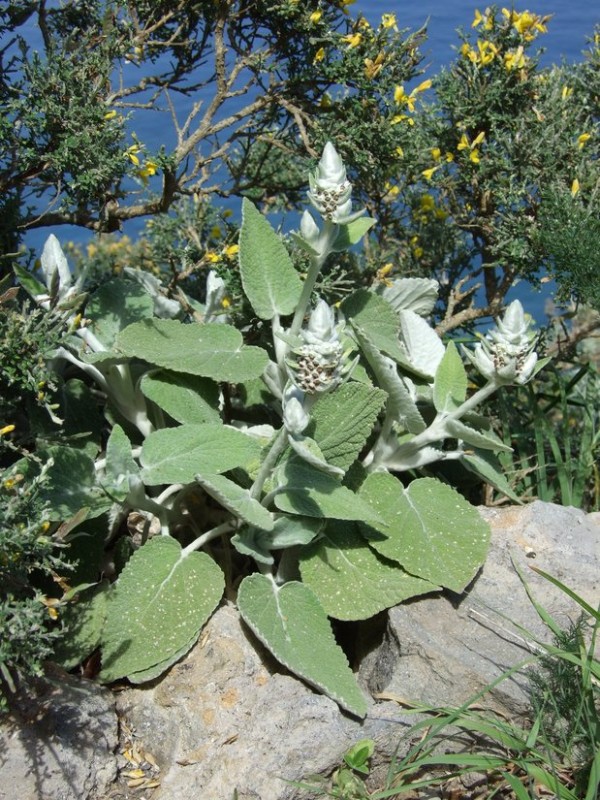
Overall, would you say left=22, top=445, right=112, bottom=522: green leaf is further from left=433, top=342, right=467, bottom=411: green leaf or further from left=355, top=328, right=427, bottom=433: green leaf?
left=433, top=342, right=467, bottom=411: green leaf

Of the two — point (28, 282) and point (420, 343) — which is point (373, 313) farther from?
point (28, 282)

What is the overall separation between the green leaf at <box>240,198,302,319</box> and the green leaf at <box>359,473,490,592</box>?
2.06 feet

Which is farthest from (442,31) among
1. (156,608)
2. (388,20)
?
(156,608)

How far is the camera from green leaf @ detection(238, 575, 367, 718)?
2320mm

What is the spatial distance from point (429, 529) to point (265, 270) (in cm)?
97

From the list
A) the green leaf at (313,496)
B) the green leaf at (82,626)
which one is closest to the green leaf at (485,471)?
the green leaf at (313,496)

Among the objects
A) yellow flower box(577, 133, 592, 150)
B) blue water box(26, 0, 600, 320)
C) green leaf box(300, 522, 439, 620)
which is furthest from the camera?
blue water box(26, 0, 600, 320)

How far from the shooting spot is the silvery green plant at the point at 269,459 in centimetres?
239

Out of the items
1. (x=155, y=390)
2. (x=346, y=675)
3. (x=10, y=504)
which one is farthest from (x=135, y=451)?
(x=346, y=675)

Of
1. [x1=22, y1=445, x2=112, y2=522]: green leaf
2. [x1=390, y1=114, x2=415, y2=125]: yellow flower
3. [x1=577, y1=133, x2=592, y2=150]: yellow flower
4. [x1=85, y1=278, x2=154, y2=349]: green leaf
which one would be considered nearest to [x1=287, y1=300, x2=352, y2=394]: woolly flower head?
[x1=22, y1=445, x2=112, y2=522]: green leaf

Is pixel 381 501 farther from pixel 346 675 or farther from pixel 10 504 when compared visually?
pixel 10 504

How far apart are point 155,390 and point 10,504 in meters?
0.83

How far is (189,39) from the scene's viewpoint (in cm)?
334

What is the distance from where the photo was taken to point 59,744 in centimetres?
219
